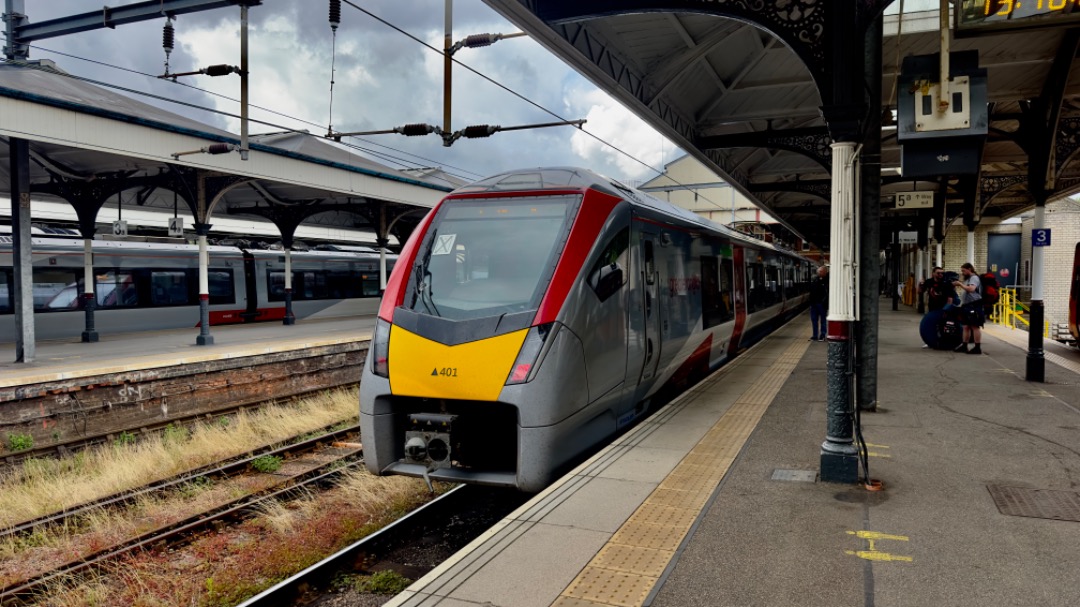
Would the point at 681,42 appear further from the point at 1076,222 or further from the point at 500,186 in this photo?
the point at 1076,222

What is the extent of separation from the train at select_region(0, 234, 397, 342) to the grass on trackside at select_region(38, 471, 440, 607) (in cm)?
1394

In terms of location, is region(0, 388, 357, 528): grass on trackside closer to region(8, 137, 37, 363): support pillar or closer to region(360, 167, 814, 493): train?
region(8, 137, 37, 363): support pillar

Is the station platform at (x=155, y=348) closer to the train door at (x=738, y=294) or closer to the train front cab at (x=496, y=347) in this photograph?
the train front cab at (x=496, y=347)

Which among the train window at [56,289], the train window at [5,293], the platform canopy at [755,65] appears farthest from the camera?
the train window at [56,289]

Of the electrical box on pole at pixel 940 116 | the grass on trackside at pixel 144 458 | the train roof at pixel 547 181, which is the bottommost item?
the grass on trackside at pixel 144 458

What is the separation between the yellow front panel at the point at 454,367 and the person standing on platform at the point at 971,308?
35.3 ft

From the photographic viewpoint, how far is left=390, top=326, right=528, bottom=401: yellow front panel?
544 cm

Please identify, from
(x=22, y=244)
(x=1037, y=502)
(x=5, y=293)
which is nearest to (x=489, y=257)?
(x=1037, y=502)

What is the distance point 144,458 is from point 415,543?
5.45m

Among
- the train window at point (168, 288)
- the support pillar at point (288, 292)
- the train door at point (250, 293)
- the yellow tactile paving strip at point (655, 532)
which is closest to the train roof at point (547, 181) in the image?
the yellow tactile paving strip at point (655, 532)

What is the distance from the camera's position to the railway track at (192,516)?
553 cm

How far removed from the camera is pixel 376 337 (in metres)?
6.04

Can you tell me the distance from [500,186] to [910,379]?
7.29m

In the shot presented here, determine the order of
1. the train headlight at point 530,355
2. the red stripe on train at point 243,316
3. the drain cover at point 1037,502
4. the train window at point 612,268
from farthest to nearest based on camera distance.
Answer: the red stripe on train at point 243,316 < the train window at point 612,268 < the train headlight at point 530,355 < the drain cover at point 1037,502
